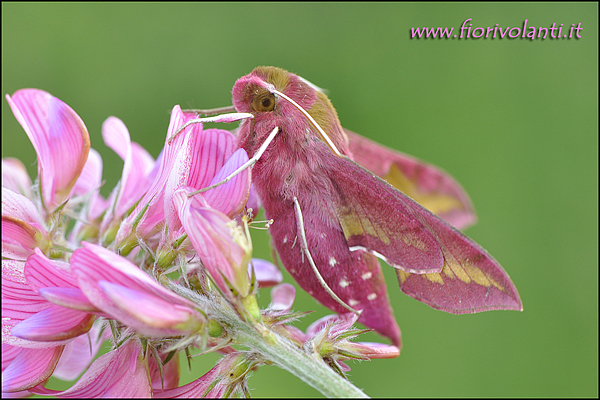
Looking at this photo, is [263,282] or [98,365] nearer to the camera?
[98,365]

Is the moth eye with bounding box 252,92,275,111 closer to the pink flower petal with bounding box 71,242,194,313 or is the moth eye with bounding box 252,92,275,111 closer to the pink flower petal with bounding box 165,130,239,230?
the pink flower petal with bounding box 165,130,239,230

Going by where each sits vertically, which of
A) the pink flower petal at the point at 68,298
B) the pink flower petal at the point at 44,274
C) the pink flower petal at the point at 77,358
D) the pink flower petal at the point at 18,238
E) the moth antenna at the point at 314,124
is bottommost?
the pink flower petal at the point at 77,358

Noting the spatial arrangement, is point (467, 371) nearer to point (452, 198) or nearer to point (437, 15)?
point (452, 198)

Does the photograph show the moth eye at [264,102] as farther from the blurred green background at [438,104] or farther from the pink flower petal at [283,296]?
the blurred green background at [438,104]

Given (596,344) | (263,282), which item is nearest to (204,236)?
(263,282)

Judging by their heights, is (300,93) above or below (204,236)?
above

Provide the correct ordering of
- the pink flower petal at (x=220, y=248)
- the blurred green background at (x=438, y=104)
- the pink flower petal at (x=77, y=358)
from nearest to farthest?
1. the pink flower petal at (x=220, y=248)
2. the pink flower petal at (x=77, y=358)
3. the blurred green background at (x=438, y=104)

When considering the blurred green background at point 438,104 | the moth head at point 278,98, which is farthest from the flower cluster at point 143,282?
the blurred green background at point 438,104

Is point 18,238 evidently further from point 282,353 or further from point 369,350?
point 369,350
